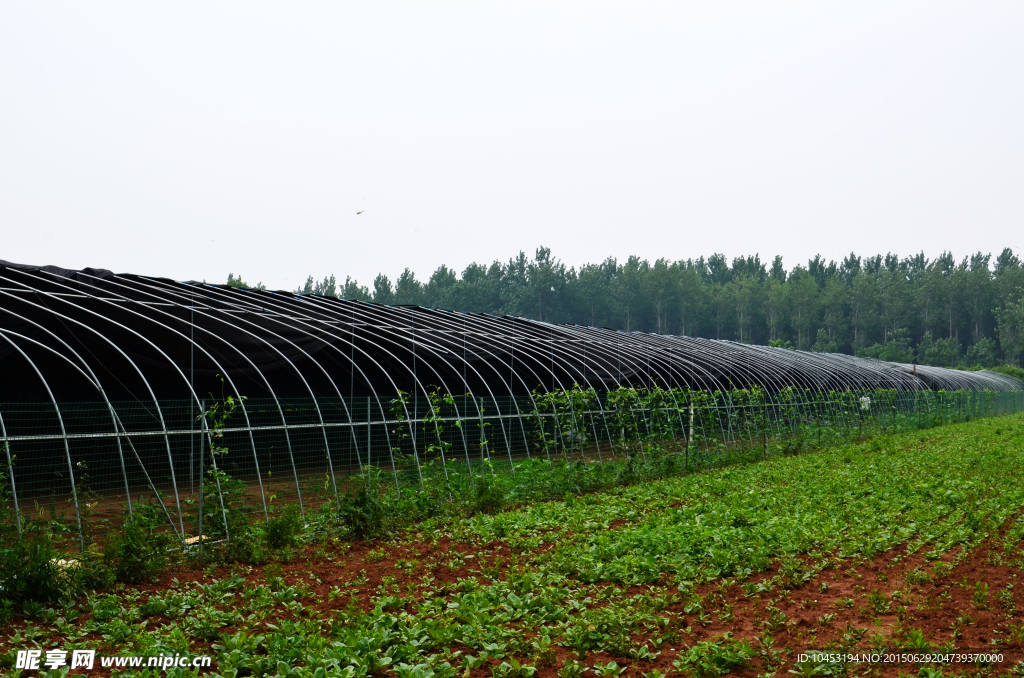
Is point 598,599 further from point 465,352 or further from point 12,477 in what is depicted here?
point 465,352

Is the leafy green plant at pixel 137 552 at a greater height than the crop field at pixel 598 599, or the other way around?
the leafy green plant at pixel 137 552

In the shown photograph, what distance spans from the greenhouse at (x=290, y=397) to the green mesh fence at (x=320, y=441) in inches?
2.0

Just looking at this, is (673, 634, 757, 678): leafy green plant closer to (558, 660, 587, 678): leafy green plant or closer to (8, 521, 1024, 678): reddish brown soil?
(8, 521, 1024, 678): reddish brown soil

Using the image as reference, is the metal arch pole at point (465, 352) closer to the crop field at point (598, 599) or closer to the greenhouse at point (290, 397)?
the greenhouse at point (290, 397)

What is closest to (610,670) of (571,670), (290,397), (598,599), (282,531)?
(571,670)

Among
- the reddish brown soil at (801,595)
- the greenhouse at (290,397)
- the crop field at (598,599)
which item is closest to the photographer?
the crop field at (598,599)

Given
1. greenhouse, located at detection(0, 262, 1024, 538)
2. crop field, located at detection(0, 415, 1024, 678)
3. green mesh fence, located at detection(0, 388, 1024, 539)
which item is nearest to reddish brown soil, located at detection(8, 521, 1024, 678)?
crop field, located at detection(0, 415, 1024, 678)

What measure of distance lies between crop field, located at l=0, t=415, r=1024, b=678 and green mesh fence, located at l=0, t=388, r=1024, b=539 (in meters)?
1.25

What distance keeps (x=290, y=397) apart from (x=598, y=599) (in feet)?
25.1

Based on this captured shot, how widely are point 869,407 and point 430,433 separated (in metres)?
24.8

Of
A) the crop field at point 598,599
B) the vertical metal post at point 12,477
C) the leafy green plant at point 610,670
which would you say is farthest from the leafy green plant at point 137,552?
the leafy green plant at point 610,670

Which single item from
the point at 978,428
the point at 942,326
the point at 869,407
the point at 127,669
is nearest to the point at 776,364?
the point at 869,407

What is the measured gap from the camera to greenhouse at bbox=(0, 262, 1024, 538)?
1073 centimetres

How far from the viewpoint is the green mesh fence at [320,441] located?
9766 mm
